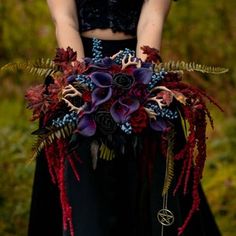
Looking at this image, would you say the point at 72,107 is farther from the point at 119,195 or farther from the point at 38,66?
the point at 119,195

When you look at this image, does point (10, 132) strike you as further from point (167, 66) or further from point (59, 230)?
point (167, 66)

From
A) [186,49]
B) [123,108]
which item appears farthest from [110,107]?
[186,49]

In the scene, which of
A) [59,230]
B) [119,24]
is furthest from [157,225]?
[119,24]

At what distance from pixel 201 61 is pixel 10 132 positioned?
2.06 metres

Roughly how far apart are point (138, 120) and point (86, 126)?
0.16 m

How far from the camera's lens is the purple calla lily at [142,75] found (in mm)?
2809

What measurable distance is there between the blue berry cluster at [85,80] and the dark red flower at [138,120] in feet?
0.54

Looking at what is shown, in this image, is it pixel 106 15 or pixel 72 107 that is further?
pixel 106 15

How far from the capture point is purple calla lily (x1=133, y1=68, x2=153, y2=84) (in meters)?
2.81

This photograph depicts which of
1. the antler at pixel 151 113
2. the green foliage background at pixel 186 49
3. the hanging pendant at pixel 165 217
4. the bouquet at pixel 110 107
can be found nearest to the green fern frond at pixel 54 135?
the bouquet at pixel 110 107

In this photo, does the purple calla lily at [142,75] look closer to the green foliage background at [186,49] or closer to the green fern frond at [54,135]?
the green fern frond at [54,135]

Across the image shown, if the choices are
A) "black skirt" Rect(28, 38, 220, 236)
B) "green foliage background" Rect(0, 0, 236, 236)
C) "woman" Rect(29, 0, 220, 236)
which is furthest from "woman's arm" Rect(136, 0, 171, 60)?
"green foliage background" Rect(0, 0, 236, 236)

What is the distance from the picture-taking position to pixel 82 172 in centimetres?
309

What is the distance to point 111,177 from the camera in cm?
316
